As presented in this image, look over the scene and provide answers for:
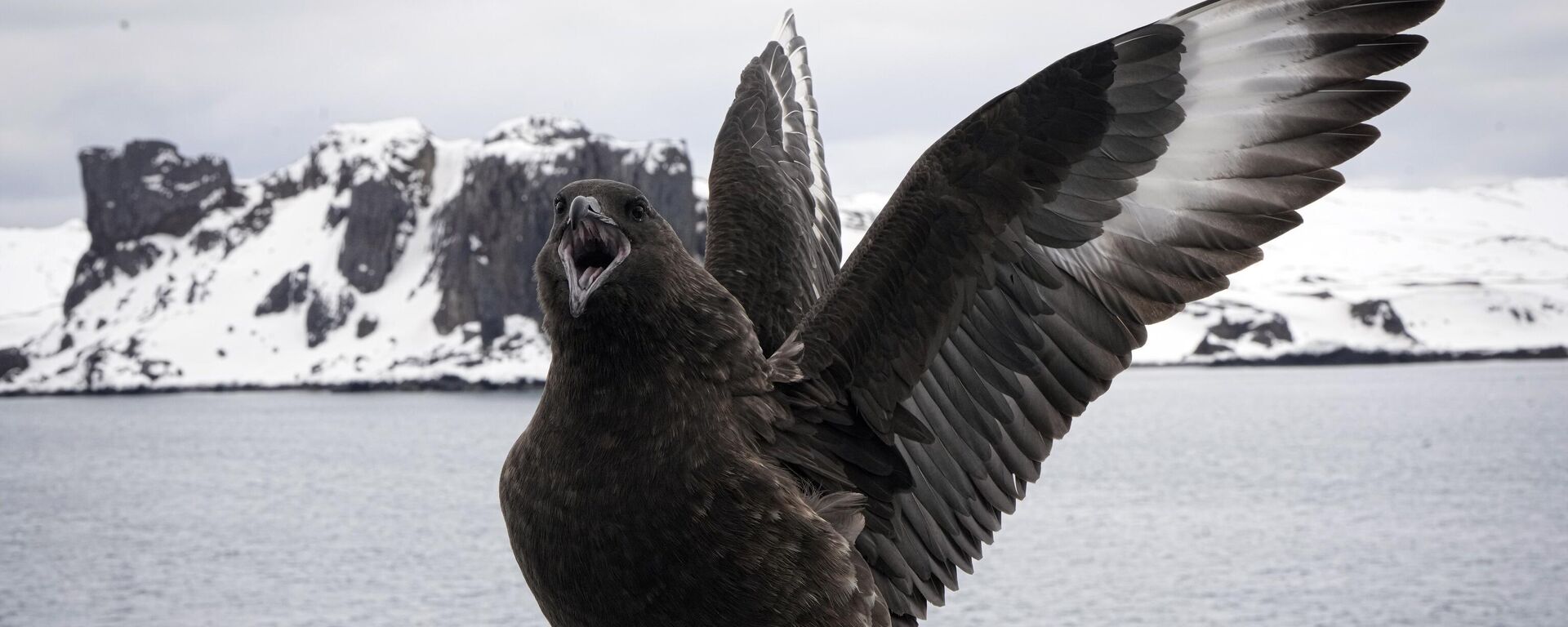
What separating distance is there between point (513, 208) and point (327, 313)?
3446 centimetres

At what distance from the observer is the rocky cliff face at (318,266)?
156 m

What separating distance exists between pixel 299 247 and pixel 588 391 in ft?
629

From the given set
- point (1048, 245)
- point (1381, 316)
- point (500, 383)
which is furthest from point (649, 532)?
point (1381, 316)

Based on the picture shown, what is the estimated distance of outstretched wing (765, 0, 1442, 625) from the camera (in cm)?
367

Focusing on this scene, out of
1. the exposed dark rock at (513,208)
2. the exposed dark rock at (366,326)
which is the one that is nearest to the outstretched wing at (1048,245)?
the exposed dark rock at (513,208)

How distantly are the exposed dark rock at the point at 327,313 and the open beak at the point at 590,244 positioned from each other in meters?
174

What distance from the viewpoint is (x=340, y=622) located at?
44625 millimetres

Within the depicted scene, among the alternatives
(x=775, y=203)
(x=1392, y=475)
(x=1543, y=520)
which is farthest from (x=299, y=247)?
(x=775, y=203)

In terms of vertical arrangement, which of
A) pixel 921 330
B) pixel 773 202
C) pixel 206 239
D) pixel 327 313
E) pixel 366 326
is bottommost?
pixel 366 326

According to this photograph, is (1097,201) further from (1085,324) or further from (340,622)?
(340,622)

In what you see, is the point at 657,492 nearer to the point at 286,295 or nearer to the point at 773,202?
the point at 773,202

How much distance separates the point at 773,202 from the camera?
5.92 m

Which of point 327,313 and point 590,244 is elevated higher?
point 590,244

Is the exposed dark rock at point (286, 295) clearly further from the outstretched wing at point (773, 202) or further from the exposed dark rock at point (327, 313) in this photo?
the outstretched wing at point (773, 202)
